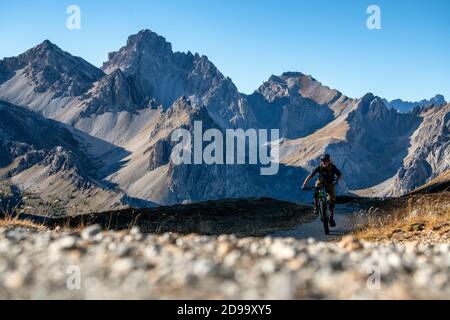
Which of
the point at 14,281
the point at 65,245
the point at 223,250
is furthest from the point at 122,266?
the point at 223,250

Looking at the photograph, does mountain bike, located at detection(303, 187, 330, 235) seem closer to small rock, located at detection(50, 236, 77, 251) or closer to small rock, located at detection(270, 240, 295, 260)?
small rock, located at detection(270, 240, 295, 260)

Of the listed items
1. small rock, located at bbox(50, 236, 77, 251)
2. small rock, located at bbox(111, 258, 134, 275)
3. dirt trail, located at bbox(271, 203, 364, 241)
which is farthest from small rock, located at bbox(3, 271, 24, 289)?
dirt trail, located at bbox(271, 203, 364, 241)

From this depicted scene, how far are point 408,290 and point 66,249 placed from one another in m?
4.24

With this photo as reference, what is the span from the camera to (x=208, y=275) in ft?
18.5

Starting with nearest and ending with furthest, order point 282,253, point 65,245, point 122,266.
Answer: point 122,266
point 282,253
point 65,245

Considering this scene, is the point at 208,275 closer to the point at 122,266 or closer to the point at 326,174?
the point at 122,266

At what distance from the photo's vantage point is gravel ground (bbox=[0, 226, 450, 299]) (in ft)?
17.2

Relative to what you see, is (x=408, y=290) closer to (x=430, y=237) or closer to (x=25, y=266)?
(x=25, y=266)

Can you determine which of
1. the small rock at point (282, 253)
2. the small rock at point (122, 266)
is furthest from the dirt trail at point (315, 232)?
the small rock at point (122, 266)

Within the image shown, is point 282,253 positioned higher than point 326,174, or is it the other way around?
point 326,174

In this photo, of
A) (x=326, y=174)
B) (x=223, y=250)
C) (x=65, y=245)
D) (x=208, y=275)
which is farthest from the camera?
(x=326, y=174)

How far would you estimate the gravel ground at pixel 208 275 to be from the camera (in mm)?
5250
